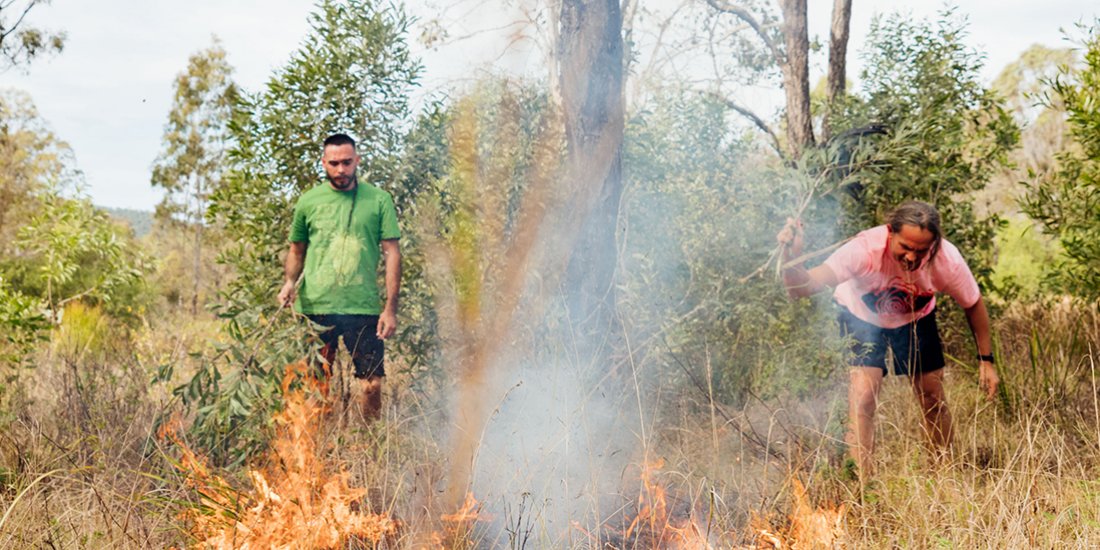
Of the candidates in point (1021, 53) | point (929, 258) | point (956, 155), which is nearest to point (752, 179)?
point (956, 155)

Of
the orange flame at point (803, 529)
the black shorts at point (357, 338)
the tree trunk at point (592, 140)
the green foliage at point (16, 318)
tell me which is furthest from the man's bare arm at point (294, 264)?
the orange flame at point (803, 529)

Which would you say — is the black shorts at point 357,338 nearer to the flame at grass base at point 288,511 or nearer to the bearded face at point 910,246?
the flame at grass base at point 288,511

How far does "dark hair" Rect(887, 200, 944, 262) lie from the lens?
3438 millimetres

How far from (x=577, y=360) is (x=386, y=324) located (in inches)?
40.8

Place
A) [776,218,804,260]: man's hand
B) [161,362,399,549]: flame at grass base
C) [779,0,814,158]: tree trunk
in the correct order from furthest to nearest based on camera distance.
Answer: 1. [779,0,814,158]: tree trunk
2. [776,218,804,260]: man's hand
3. [161,362,399,549]: flame at grass base

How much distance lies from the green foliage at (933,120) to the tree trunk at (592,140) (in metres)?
2.45

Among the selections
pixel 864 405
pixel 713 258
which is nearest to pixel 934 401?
pixel 864 405

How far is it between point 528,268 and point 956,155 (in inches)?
163

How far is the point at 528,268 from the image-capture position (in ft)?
15.8

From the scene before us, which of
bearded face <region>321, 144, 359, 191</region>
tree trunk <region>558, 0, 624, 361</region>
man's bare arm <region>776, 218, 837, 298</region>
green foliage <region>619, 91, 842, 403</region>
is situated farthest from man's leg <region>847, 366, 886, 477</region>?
bearded face <region>321, 144, 359, 191</region>

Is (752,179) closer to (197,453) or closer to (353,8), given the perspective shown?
(353,8)

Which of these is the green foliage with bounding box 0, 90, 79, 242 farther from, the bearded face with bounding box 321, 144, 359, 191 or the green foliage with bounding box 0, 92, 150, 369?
Answer: the bearded face with bounding box 321, 144, 359, 191

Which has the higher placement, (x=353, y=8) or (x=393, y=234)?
(x=353, y=8)

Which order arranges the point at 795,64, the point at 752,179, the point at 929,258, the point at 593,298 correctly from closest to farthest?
1. the point at 929,258
2. the point at 593,298
3. the point at 752,179
4. the point at 795,64
